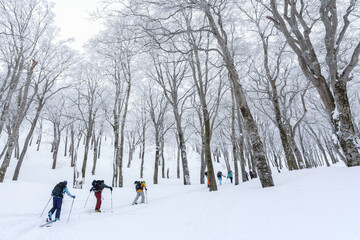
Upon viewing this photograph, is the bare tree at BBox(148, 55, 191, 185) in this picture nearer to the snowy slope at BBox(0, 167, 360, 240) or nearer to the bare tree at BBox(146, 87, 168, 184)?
the bare tree at BBox(146, 87, 168, 184)

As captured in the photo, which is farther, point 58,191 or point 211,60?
point 211,60

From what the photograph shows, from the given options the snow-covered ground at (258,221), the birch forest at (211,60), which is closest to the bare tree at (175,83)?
the birch forest at (211,60)

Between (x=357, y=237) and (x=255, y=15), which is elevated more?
(x=255, y=15)

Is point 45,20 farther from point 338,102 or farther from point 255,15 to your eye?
point 338,102

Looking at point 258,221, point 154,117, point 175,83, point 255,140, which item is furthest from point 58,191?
point 154,117

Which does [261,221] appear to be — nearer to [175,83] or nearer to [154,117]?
[175,83]

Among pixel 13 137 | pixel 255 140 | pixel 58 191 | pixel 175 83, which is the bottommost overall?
pixel 58 191

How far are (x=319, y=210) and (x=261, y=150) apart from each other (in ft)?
9.99

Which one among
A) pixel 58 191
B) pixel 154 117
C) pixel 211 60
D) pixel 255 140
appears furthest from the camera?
pixel 154 117

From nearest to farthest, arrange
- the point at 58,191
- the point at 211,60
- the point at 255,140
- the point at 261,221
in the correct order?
1. the point at 261,221
2. the point at 255,140
3. the point at 58,191
4. the point at 211,60

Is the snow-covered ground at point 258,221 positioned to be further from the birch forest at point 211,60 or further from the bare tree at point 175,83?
the bare tree at point 175,83

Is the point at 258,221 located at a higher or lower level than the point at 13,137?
lower

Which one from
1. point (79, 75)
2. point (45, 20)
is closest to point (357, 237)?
point (45, 20)

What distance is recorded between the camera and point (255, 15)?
34.6 feet
